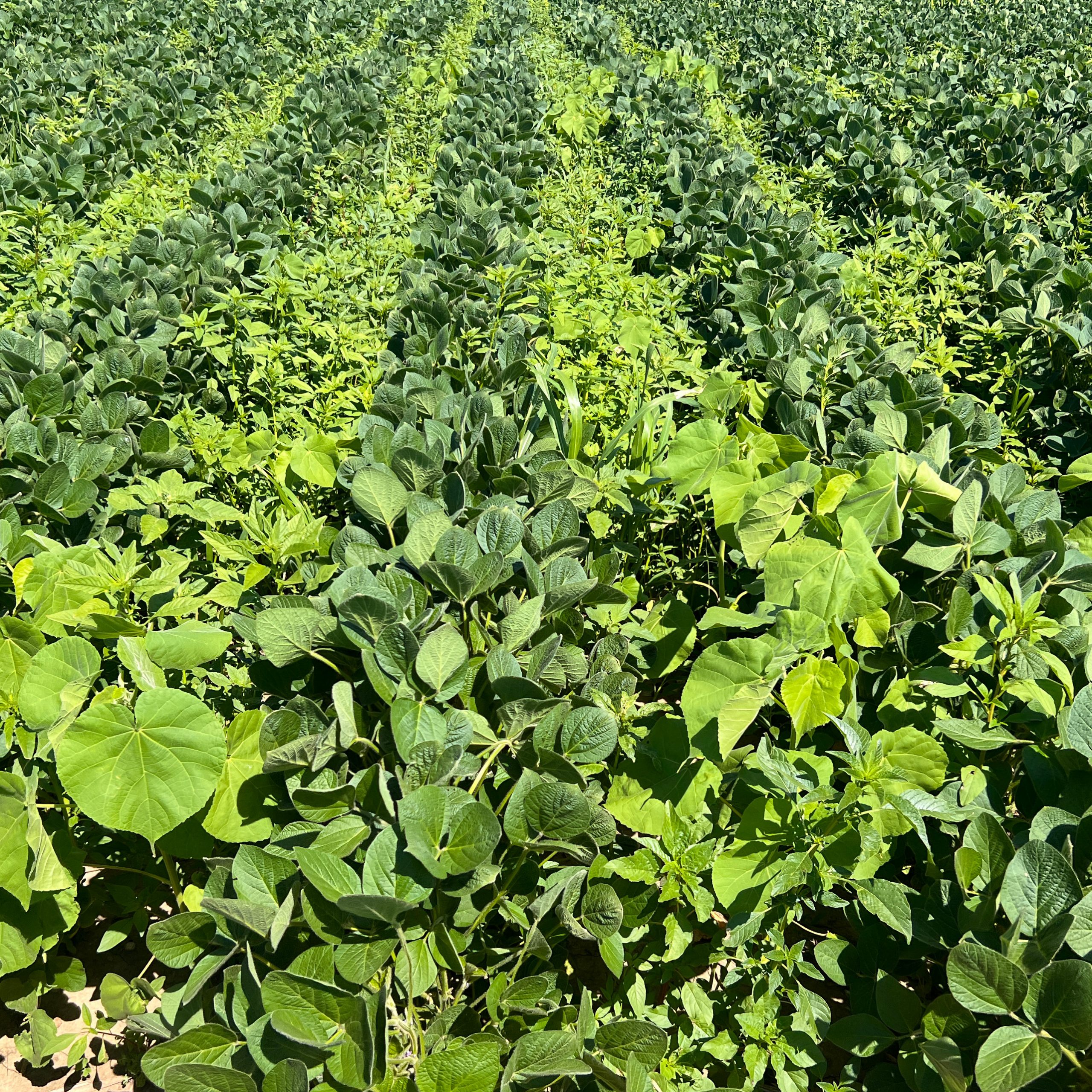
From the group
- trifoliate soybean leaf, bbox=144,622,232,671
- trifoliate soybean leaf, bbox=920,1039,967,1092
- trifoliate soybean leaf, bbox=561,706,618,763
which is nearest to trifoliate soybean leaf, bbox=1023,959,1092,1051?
trifoliate soybean leaf, bbox=920,1039,967,1092

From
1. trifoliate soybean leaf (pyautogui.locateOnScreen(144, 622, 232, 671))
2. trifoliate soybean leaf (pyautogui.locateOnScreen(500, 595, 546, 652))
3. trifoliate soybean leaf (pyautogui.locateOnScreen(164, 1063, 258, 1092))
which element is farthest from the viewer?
trifoliate soybean leaf (pyautogui.locateOnScreen(500, 595, 546, 652))

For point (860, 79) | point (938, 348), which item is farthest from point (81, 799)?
point (860, 79)

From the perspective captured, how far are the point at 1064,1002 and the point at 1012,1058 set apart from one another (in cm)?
10

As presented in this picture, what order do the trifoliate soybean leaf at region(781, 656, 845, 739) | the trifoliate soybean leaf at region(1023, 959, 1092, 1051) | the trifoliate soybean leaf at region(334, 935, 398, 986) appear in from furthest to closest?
the trifoliate soybean leaf at region(781, 656, 845, 739) → the trifoliate soybean leaf at region(334, 935, 398, 986) → the trifoliate soybean leaf at region(1023, 959, 1092, 1051)

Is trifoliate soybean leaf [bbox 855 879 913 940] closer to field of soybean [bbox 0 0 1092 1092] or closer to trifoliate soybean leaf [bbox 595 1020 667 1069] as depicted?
field of soybean [bbox 0 0 1092 1092]

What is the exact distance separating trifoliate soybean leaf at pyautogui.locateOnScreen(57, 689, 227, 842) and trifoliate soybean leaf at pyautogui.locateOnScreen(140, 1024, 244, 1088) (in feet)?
1.05

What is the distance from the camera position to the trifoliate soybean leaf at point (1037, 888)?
129 centimetres

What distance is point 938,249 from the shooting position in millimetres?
4527

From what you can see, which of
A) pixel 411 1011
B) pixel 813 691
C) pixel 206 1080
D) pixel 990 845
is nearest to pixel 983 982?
pixel 990 845

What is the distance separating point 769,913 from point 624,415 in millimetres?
2039

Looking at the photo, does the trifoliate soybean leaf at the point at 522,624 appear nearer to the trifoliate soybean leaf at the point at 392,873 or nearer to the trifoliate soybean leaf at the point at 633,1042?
the trifoliate soybean leaf at the point at 392,873

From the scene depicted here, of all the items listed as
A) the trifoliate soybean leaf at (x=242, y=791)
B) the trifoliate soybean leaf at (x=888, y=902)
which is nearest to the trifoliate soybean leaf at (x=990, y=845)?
the trifoliate soybean leaf at (x=888, y=902)

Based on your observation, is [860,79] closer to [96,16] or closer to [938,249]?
[938,249]

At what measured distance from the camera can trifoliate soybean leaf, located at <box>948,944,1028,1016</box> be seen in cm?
122
